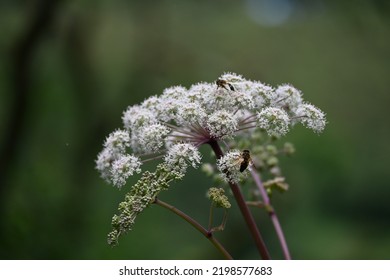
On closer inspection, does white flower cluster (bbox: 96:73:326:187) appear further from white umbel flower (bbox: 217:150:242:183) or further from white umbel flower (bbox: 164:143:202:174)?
white umbel flower (bbox: 217:150:242:183)

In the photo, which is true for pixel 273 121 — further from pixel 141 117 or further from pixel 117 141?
pixel 117 141

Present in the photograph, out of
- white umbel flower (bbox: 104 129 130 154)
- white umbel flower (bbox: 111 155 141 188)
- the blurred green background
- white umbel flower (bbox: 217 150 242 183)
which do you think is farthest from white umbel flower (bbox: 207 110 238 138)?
the blurred green background

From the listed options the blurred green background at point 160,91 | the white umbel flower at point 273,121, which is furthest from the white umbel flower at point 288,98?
the blurred green background at point 160,91

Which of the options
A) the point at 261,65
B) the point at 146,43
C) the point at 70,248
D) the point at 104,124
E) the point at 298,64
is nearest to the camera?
the point at 70,248

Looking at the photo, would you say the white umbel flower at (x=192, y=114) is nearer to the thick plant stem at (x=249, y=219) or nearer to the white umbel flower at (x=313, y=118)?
the thick plant stem at (x=249, y=219)
